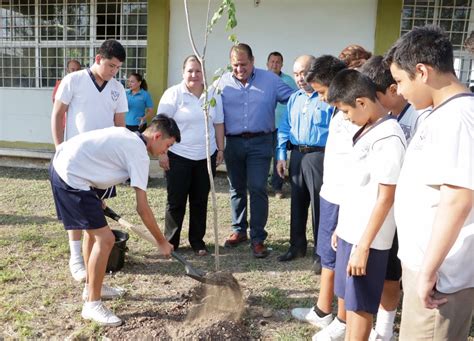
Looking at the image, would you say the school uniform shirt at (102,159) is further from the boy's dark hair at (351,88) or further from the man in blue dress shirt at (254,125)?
the man in blue dress shirt at (254,125)

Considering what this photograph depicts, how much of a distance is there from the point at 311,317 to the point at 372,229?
1.12 metres

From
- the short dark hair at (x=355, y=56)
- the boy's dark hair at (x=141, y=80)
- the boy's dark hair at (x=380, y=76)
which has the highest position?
the short dark hair at (x=355, y=56)

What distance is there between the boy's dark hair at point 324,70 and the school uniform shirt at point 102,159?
1094 mm

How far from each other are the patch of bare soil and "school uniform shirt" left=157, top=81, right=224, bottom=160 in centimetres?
133

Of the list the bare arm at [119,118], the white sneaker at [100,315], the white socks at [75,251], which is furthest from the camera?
the bare arm at [119,118]

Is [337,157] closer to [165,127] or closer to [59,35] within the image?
[165,127]

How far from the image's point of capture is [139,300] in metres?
3.11

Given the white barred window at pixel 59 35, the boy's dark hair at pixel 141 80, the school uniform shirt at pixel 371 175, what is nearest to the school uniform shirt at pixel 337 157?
the school uniform shirt at pixel 371 175

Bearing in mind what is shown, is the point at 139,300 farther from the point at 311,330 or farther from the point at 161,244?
the point at 311,330

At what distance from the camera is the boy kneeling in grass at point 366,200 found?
1.90m

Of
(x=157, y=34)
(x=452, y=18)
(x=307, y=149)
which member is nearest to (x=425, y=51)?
(x=307, y=149)

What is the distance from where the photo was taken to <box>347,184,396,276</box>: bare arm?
1.88 meters

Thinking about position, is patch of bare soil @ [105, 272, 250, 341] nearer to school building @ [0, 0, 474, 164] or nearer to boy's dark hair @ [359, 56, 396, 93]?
boy's dark hair @ [359, 56, 396, 93]

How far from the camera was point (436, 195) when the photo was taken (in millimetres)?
1457
